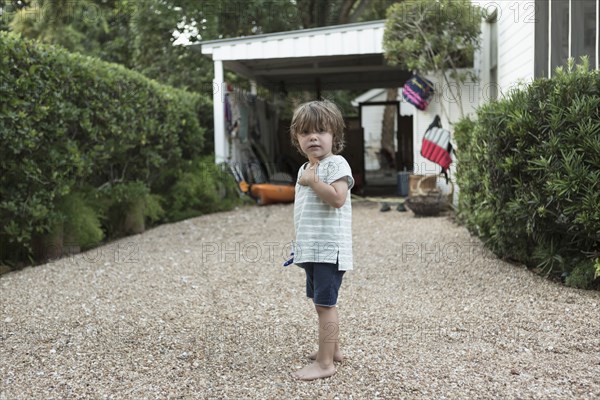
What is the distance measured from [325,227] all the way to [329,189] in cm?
20

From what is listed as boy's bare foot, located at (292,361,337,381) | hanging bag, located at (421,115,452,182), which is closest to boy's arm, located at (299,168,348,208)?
boy's bare foot, located at (292,361,337,381)

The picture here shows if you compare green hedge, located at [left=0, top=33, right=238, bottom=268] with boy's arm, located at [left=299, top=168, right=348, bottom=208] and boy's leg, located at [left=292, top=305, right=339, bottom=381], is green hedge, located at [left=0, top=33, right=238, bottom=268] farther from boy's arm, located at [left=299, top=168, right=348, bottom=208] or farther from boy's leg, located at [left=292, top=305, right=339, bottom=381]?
boy's leg, located at [left=292, top=305, right=339, bottom=381]

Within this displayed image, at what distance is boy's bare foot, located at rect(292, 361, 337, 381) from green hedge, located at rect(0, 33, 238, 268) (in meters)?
3.44

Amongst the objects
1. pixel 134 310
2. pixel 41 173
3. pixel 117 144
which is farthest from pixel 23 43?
pixel 134 310

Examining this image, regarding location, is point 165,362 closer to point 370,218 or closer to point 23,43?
point 23,43

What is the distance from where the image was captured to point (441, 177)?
9.48 m

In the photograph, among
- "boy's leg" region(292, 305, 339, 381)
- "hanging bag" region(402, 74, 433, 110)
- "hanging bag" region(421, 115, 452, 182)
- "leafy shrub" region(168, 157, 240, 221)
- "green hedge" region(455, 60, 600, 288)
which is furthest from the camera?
"hanging bag" region(402, 74, 433, 110)

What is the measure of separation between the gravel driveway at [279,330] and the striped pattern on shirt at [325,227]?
0.57m

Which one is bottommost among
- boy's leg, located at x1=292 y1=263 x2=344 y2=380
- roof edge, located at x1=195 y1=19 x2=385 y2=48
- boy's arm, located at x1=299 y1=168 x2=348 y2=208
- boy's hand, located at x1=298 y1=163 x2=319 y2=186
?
boy's leg, located at x1=292 y1=263 x2=344 y2=380

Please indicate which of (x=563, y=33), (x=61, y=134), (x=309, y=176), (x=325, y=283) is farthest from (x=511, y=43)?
(x=325, y=283)

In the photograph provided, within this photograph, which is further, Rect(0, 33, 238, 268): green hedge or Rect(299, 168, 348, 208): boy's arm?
Rect(0, 33, 238, 268): green hedge

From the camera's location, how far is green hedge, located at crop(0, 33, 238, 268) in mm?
5199

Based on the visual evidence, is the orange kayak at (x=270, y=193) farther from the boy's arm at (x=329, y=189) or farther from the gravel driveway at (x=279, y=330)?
the boy's arm at (x=329, y=189)

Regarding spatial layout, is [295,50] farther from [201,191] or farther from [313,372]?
[313,372]
